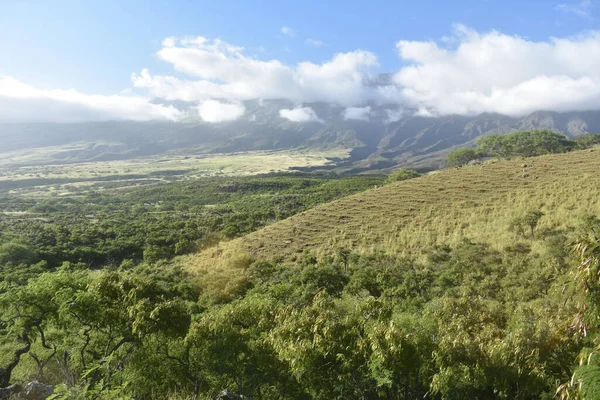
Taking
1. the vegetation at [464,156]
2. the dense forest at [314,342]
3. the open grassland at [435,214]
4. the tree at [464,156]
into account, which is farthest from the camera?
the tree at [464,156]

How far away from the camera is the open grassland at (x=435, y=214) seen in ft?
81.8

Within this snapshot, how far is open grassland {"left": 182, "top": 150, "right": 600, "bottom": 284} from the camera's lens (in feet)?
81.8

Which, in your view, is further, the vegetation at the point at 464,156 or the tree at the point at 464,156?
the tree at the point at 464,156

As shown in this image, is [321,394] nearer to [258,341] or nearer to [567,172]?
[258,341]

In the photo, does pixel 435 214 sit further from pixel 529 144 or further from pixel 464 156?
pixel 464 156

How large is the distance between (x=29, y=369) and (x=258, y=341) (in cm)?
981

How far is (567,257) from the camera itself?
16.1m

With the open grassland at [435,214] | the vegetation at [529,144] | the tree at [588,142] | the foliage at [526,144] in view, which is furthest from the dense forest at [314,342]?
the tree at [588,142]

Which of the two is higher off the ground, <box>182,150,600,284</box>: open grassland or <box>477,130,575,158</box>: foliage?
<box>477,130,575,158</box>: foliage

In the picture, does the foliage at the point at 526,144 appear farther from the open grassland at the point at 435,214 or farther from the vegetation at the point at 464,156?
the open grassland at the point at 435,214

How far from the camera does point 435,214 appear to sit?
31125 millimetres

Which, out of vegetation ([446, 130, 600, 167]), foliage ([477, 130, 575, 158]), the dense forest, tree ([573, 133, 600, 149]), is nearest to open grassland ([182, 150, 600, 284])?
the dense forest

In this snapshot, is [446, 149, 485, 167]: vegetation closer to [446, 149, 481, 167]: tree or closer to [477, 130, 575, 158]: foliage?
[446, 149, 481, 167]: tree

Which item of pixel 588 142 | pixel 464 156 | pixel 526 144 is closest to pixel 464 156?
pixel 464 156
